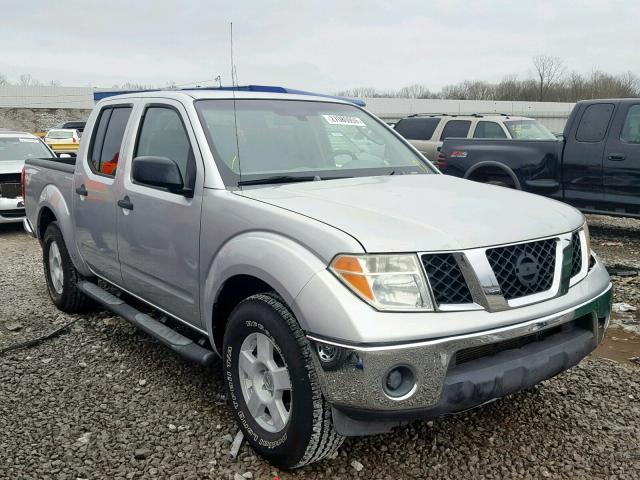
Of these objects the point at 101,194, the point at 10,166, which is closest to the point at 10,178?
the point at 10,166

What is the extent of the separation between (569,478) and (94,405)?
2582 millimetres

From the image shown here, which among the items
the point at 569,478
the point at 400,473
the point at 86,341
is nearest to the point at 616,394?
the point at 569,478

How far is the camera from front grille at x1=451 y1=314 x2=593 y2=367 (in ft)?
8.24

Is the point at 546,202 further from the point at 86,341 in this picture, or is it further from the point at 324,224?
the point at 86,341

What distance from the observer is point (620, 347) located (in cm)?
445

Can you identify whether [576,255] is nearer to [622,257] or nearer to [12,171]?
[622,257]

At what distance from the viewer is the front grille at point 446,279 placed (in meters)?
2.46

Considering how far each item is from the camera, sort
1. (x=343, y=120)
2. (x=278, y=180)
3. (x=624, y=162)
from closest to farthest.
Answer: (x=278, y=180)
(x=343, y=120)
(x=624, y=162)

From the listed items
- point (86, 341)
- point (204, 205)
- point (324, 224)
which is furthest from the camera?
point (86, 341)

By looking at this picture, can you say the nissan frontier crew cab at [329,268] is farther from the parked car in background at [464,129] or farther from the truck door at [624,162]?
the parked car in background at [464,129]

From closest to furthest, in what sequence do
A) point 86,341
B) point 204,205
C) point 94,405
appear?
1. point 204,205
2. point 94,405
3. point 86,341

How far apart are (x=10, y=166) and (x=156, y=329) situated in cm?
727

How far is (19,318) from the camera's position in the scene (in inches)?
206

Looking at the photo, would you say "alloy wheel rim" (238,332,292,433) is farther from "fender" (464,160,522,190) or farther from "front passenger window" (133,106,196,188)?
"fender" (464,160,522,190)
